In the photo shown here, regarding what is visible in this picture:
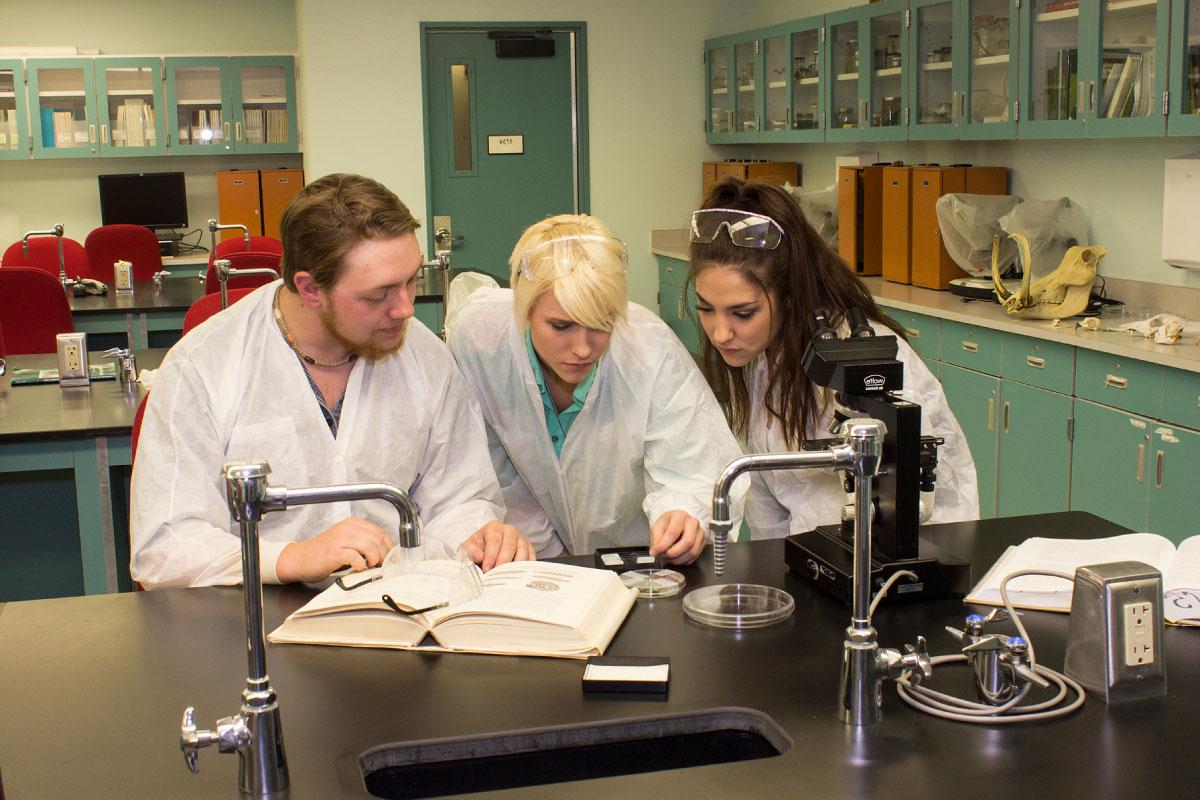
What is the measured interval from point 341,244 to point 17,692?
0.81m

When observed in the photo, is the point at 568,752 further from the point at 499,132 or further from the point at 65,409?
the point at 499,132

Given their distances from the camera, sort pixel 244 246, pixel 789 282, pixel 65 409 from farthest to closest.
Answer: pixel 244 246 → pixel 65 409 → pixel 789 282

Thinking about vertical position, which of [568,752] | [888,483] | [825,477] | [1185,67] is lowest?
[568,752]

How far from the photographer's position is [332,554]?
163 centimetres

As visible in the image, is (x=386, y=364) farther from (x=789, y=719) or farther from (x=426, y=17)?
(x=426, y=17)

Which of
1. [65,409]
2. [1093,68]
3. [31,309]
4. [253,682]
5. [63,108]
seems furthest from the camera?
[63,108]

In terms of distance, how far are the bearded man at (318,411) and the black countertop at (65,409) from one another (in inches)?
46.0

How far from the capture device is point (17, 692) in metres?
1.34

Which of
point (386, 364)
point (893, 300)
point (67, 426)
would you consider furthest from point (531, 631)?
point (893, 300)

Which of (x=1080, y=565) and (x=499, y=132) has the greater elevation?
(x=499, y=132)

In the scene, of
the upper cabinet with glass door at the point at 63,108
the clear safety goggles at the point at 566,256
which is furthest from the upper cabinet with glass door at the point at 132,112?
the clear safety goggles at the point at 566,256

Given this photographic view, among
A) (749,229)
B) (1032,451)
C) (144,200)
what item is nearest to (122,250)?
(144,200)

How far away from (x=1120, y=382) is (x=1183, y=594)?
198 cm

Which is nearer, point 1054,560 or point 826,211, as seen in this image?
point 1054,560
